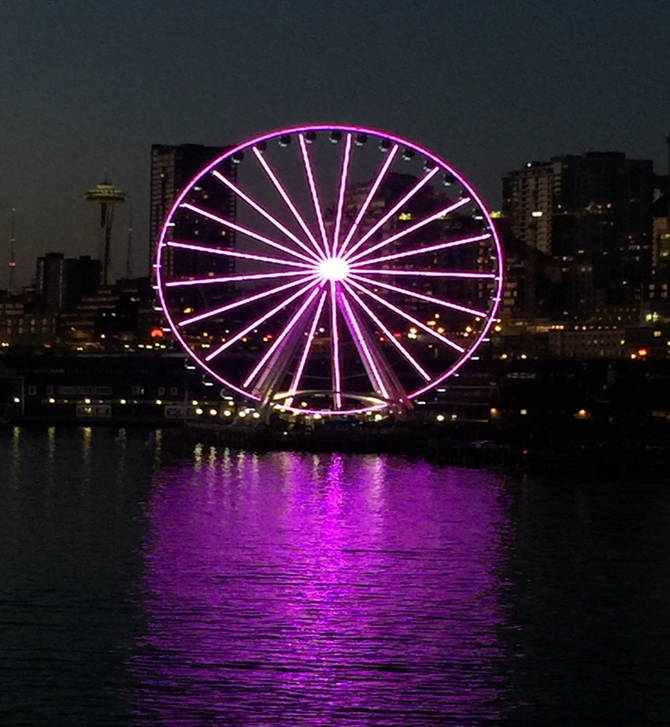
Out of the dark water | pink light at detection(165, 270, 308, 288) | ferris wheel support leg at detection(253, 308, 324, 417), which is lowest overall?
the dark water

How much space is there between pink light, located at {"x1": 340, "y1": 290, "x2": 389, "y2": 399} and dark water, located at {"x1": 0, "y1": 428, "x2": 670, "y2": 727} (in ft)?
26.7

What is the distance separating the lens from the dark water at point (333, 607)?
22.9 m

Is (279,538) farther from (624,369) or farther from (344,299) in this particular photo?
(624,369)

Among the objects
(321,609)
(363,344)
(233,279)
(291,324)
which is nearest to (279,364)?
(291,324)

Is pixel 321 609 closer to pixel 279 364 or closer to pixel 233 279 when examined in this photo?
pixel 233 279

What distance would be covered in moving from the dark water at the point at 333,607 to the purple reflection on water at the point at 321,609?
0.05 m

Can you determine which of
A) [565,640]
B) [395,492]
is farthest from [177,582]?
[395,492]

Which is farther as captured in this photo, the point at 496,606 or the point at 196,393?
the point at 196,393

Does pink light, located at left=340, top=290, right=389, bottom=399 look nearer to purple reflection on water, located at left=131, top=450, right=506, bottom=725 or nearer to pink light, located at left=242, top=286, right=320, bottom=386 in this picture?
pink light, located at left=242, top=286, right=320, bottom=386

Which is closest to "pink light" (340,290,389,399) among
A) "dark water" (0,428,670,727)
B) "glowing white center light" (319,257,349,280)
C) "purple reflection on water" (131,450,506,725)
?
"glowing white center light" (319,257,349,280)

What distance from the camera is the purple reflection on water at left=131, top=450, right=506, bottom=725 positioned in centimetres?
2291

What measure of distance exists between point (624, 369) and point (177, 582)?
193 ft

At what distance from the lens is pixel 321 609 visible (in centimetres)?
2867

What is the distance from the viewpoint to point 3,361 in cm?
10988
